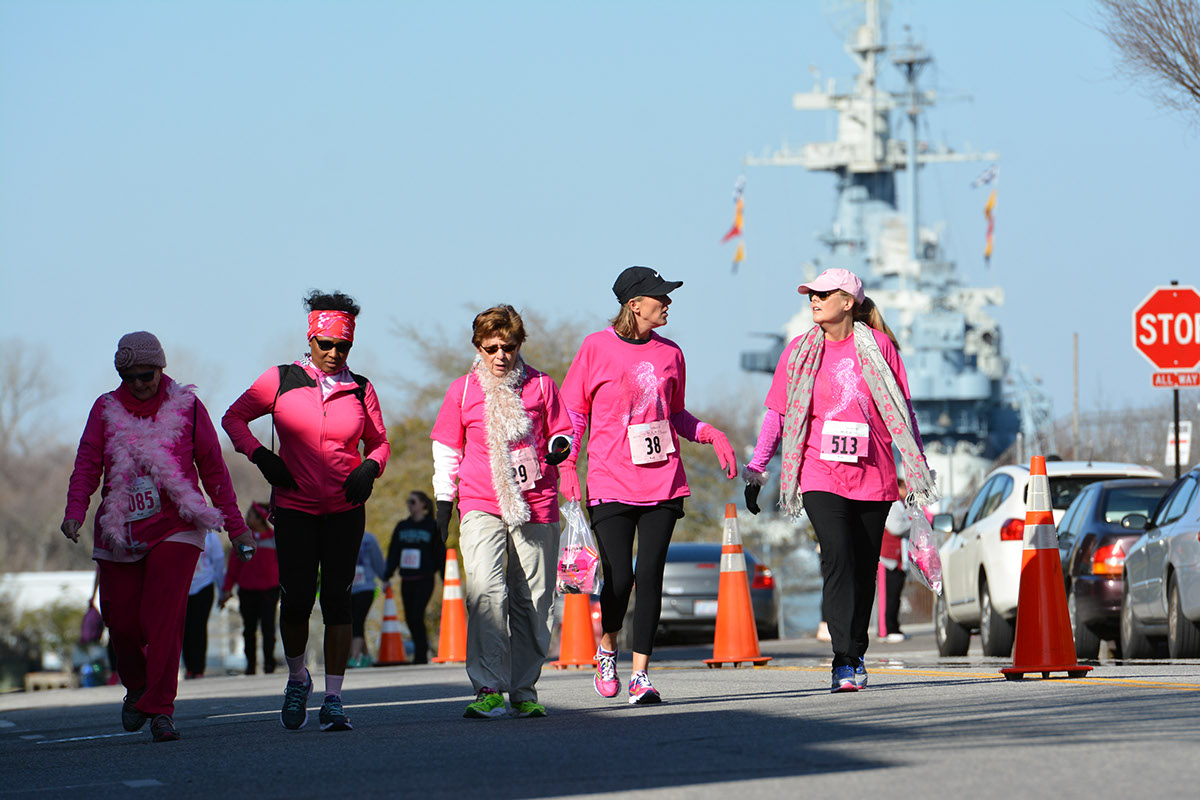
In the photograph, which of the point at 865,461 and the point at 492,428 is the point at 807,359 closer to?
the point at 865,461

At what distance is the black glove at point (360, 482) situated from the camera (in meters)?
9.21

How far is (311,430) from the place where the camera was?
9414 mm

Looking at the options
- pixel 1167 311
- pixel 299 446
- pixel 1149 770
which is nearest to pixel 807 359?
pixel 299 446

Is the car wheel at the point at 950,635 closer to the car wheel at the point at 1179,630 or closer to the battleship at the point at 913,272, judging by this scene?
the car wheel at the point at 1179,630

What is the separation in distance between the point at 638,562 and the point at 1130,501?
7050mm

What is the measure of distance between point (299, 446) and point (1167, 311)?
12.3 meters

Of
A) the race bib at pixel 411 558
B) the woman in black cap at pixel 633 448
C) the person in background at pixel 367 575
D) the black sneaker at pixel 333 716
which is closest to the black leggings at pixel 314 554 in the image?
the black sneaker at pixel 333 716

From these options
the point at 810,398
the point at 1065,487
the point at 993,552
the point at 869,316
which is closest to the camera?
the point at 810,398

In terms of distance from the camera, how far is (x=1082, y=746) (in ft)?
22.6

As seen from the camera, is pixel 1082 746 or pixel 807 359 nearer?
pixel 1082 746

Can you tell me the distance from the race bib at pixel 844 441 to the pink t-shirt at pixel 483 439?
1.32 metres

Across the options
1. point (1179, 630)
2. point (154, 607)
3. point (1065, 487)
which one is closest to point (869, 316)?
point (154, 607)

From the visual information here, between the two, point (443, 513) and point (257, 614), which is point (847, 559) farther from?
point (257, 614)

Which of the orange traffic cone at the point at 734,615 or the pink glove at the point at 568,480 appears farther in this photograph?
the orange traffic cone at the point at 734,615
